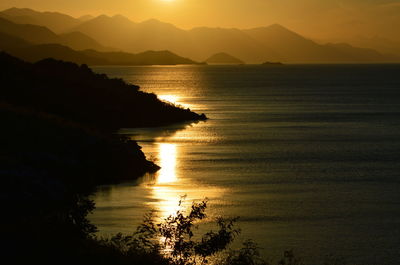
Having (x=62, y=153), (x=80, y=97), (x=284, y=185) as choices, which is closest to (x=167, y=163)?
(x=62, y=153)

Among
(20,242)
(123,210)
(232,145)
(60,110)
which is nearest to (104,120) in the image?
(60,110)

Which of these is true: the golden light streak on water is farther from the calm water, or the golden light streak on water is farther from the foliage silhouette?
the foliage silhouette

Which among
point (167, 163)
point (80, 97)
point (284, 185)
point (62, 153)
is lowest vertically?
point (284, 185)

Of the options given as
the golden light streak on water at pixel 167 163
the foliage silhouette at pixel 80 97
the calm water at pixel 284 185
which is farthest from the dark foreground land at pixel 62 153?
the calm water at pixel 284 185

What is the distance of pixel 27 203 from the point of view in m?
35.6

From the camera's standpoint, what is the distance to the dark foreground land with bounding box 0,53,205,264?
23.0 metres

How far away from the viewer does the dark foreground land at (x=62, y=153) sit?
23031 millimetres

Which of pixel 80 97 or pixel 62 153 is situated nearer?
pixel 62 153

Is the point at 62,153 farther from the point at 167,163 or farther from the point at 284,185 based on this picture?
the point at 284,185

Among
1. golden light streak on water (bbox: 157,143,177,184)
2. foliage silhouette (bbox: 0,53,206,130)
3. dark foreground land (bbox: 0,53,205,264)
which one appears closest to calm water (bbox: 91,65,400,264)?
golden light streak on water (bbox: 157,143,177,184)

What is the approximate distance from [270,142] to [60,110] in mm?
23327

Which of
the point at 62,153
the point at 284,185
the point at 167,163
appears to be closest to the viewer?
the point at 62,153

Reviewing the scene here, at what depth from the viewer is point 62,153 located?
47.7 meters

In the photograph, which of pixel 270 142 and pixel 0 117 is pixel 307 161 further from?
pixel 0 117
